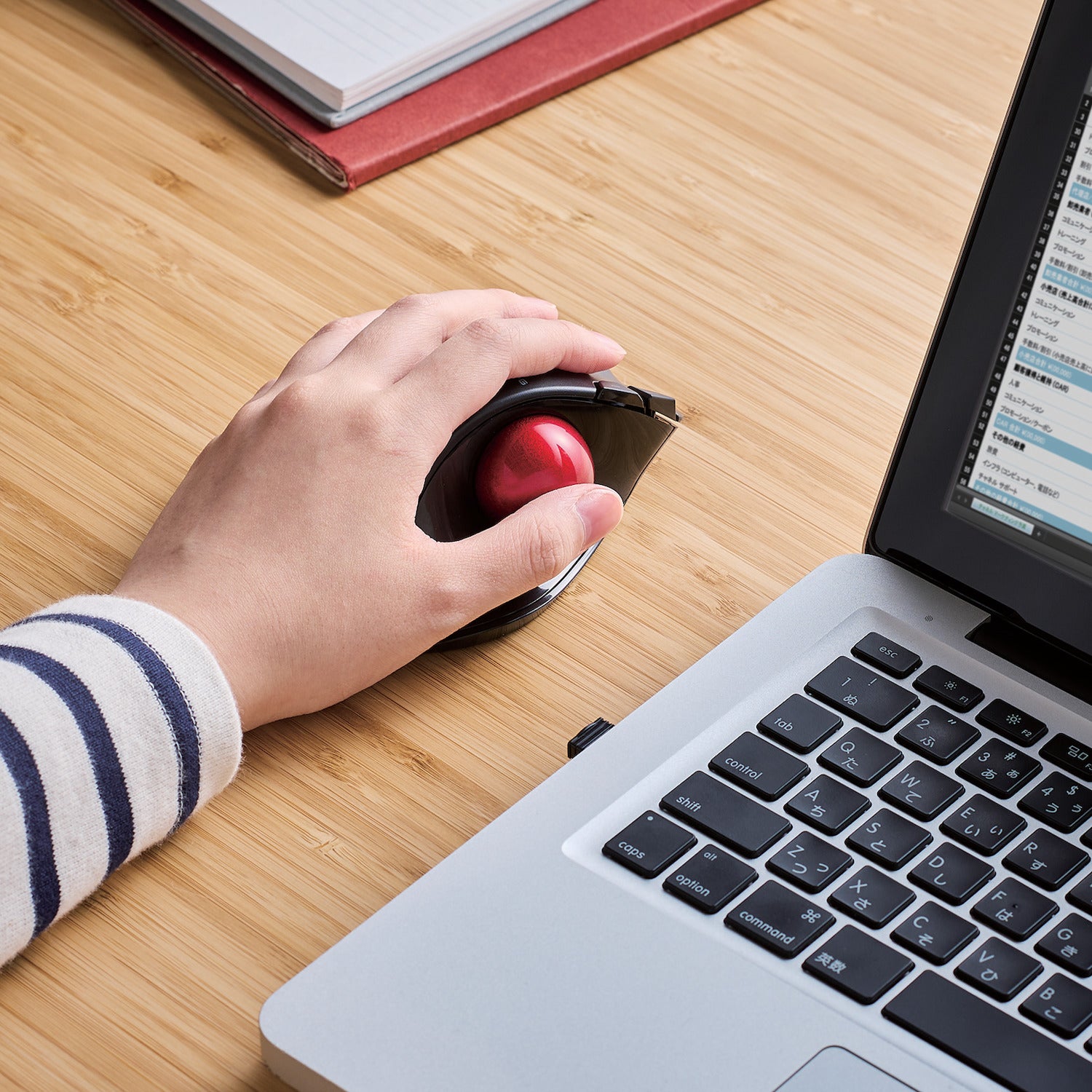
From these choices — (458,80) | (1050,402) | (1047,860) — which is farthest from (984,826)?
(458,80)

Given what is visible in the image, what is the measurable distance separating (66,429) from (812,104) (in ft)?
1.69

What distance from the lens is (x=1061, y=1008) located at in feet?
1.34

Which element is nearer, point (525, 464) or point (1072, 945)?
point (1072, 945)

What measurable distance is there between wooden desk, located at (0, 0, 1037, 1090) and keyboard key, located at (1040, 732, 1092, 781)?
0.14 metres

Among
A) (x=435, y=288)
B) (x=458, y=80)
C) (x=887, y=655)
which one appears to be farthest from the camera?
(x=458, y=80)

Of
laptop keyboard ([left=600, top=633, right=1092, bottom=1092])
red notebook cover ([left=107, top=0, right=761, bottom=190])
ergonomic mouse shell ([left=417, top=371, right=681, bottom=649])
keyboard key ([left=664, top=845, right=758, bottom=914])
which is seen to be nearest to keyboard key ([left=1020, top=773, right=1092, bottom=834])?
laptop keyboard ([left=600, top=633, right=1092, bottom=1092])

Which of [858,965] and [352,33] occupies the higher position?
[352,33]

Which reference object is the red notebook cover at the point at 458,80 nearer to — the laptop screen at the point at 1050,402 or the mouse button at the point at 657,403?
the mouse button at the point at 657,403

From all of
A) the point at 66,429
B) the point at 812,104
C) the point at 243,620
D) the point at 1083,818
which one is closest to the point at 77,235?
the point at 66,429

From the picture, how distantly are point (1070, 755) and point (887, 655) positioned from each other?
0.07 metres

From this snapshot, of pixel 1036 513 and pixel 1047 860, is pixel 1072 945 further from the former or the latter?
pixel 1036 513

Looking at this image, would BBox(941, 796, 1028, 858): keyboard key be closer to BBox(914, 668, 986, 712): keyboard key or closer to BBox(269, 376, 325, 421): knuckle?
BBox(914, 668, 986, 712): keyboard key

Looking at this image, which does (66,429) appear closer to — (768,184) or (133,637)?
(133,637)

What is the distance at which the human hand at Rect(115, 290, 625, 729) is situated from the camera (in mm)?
504
